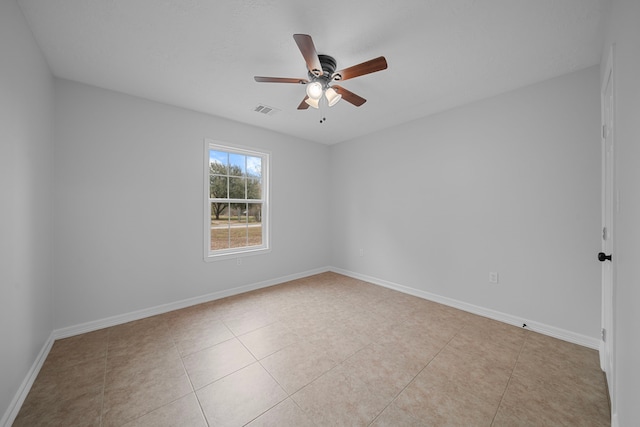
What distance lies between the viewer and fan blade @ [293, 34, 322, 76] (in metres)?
1.48

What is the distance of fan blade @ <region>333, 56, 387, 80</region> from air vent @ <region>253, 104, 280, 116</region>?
58.6 inches

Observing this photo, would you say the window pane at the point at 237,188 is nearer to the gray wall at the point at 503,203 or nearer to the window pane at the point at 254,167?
the window pane at the point at 254,167

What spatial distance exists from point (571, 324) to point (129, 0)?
460cm

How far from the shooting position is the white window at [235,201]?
139 inches

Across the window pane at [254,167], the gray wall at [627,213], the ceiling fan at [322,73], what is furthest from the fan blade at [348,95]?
the window pane at [254,167]

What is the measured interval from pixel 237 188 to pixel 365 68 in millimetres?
2740

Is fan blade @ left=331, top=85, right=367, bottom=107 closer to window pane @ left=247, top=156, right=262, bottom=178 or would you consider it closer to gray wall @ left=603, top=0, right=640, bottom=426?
gray wall @ left=603, top=0, right=640, bottom=426

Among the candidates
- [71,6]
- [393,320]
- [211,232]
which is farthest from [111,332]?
[393,320]

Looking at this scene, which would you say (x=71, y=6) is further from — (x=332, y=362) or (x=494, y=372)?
(x=494, y=372)

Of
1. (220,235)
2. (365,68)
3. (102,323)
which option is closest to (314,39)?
(365,68)

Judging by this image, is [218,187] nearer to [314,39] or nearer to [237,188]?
[237,188]

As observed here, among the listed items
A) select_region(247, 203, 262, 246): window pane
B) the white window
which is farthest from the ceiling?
select_region(247, 203, 262, 246): window pane

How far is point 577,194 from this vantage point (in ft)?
7.54

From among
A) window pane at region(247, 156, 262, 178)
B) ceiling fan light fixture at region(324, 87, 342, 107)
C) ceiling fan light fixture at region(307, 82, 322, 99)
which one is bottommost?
window pane at region(247, 156, 262, 178)
